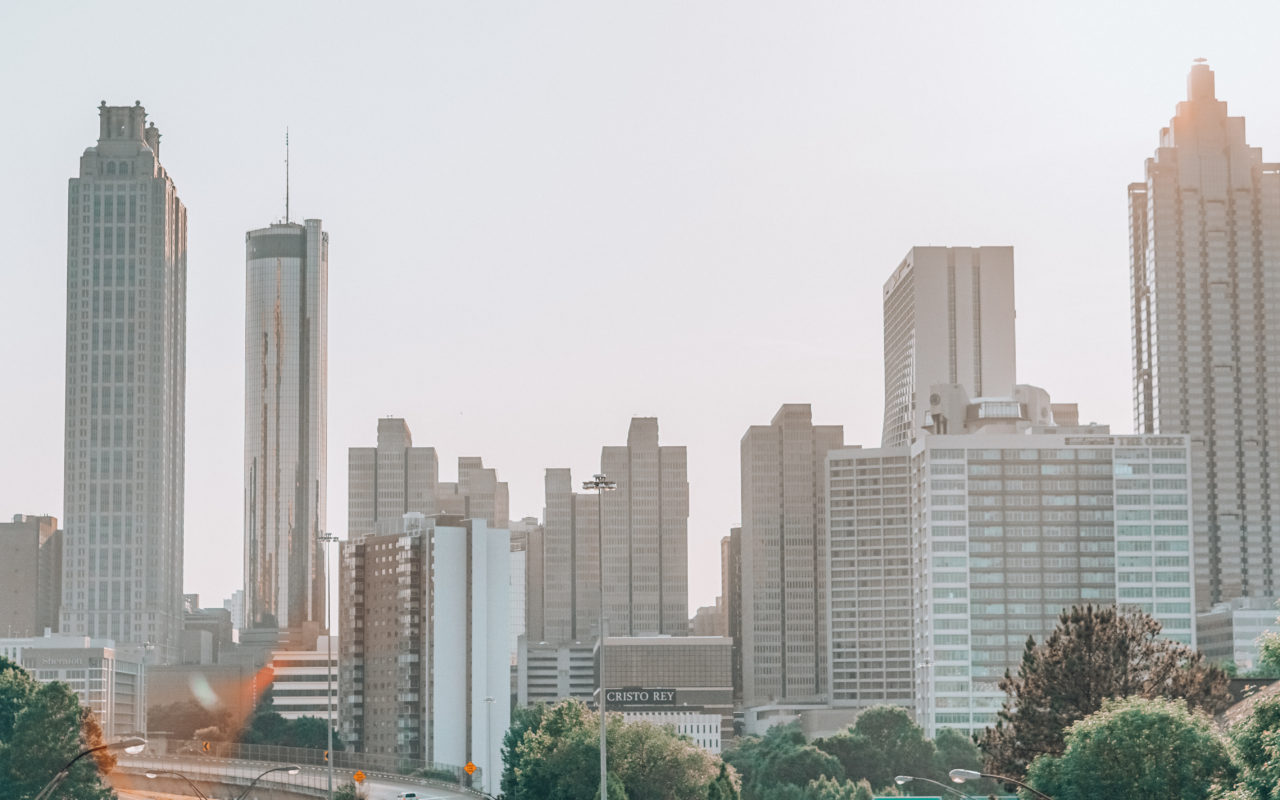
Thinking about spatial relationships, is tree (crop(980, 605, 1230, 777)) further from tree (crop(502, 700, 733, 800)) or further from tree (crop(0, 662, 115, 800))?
tree (crop(0, 662, 115, 800))

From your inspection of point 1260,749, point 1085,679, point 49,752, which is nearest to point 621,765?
point 1085,679

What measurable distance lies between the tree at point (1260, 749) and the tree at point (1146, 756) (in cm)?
1372

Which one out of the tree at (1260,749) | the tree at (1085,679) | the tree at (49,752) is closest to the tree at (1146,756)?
the tree at (1260,749)

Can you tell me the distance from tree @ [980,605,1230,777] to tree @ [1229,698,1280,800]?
114 ft

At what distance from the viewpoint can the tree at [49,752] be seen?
424ft

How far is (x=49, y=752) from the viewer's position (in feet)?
429

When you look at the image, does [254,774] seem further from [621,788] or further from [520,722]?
[621,788]

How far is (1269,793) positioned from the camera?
208 ft

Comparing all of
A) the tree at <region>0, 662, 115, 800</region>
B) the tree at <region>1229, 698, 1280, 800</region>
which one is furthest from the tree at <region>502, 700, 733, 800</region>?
the tree at <region>1229, 698, 1280, 800</region>

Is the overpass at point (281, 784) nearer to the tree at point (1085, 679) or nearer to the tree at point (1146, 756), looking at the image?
the tree at point (1085, 679)

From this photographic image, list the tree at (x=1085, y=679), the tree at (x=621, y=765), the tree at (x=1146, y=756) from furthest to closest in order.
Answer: the tree at (x=621, y=765), the tree at (x=1085, y=679), the tree at (x=1146, y=756)

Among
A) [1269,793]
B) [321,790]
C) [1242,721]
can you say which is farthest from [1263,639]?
[321,790]

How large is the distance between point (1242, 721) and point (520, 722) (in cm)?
13151

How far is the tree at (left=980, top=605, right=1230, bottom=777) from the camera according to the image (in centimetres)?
10288
